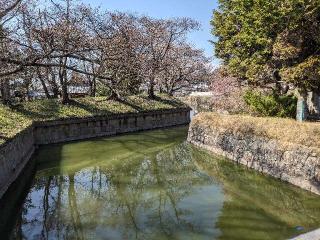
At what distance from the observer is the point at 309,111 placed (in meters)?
19.4

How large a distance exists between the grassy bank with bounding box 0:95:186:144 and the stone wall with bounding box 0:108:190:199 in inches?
16.7

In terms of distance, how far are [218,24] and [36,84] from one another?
18147 mm

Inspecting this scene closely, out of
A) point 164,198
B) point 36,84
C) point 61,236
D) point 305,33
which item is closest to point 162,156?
point 164,198

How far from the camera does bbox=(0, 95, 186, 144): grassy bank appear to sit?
20219mm

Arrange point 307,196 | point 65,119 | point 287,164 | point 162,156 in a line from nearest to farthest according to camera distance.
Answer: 1. point 307,196
2. point 287,164
3. point 162,156
4. point 65,119

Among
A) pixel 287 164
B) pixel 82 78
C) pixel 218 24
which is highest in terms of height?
pixel 218 24

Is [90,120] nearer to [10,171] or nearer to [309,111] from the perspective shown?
[10,171]

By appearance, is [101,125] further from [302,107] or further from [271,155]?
[271,155]

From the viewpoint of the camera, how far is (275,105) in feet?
63.0

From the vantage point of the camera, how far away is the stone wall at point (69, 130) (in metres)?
13.7

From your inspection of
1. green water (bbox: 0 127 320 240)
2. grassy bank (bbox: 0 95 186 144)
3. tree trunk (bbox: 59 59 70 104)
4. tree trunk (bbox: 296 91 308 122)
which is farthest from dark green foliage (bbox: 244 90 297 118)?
tree trunk (bbox: 59 59 70 104)

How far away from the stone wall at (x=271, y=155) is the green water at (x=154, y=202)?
391mm

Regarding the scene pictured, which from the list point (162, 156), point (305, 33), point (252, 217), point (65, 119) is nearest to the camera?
point (252, 217)

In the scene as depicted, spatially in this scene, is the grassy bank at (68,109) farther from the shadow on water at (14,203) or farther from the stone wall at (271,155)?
the stone wall at (271,155)
